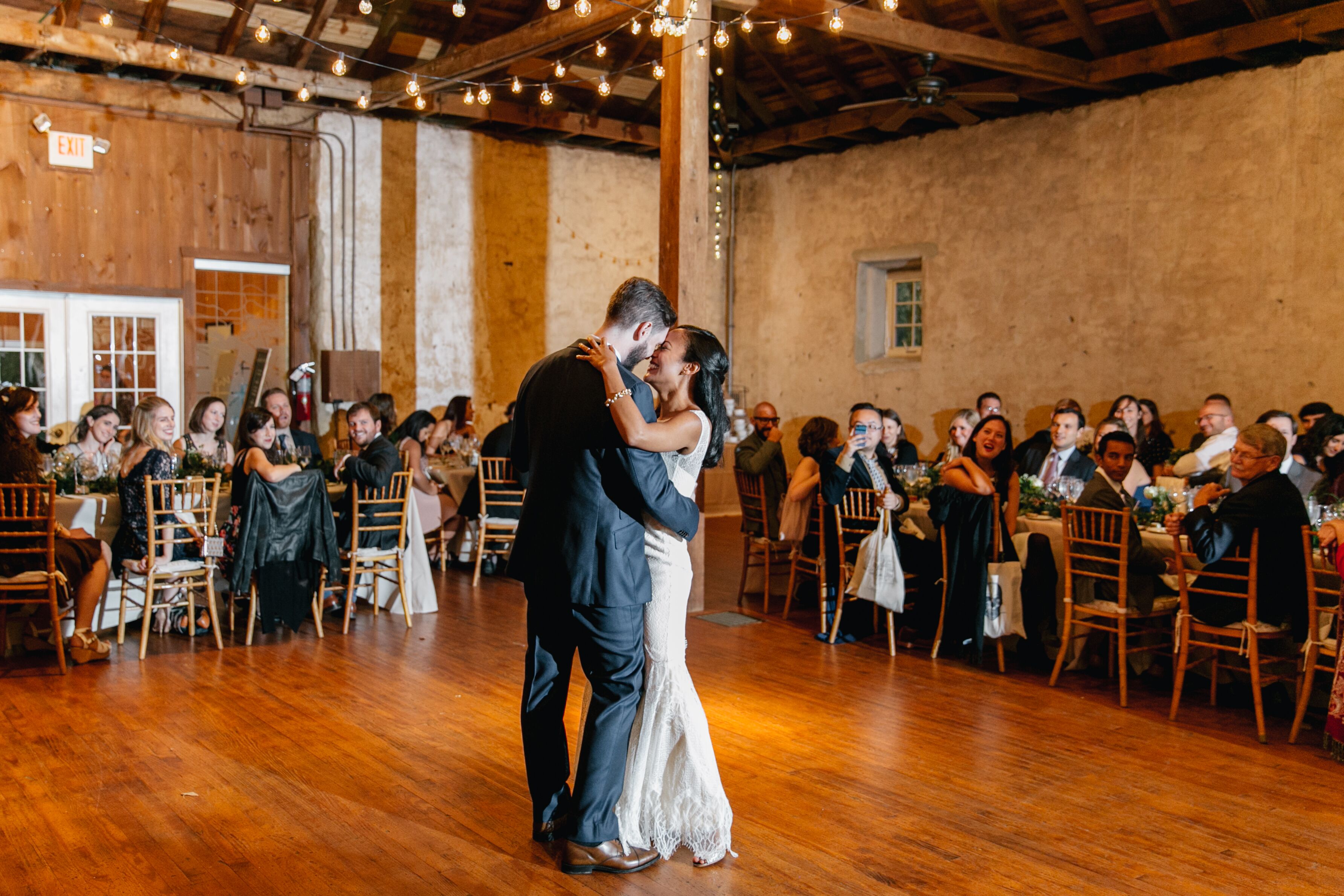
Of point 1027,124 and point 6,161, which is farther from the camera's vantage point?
point 1027,124

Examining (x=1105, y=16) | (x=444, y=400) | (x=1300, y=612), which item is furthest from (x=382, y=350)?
(x=1300, y=612)

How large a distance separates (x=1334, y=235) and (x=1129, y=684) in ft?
16.7

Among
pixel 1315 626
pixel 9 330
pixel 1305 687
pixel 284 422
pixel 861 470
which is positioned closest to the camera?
pixel 1315 626

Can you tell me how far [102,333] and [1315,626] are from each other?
372 inches

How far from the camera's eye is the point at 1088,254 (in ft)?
33.9

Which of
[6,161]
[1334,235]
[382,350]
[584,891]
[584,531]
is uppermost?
[6,161]

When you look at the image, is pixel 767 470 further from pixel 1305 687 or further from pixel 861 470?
pixel 1305 687

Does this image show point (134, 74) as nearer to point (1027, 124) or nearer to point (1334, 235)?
point (1027, 124)

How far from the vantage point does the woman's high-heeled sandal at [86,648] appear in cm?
578

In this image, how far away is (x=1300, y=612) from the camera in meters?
4.89

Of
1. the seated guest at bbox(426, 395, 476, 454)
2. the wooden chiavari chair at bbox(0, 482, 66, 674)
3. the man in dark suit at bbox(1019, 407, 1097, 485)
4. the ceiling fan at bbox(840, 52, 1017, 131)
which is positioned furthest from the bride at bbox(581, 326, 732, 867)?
the seated guest at bbox(426, 395, 476, 454)

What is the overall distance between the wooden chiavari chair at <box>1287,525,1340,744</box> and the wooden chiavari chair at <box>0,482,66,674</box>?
5.63m

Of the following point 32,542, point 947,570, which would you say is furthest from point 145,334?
point 947,570

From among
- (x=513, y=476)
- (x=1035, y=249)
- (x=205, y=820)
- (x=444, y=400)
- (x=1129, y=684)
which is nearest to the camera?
(x=205, y=820)
